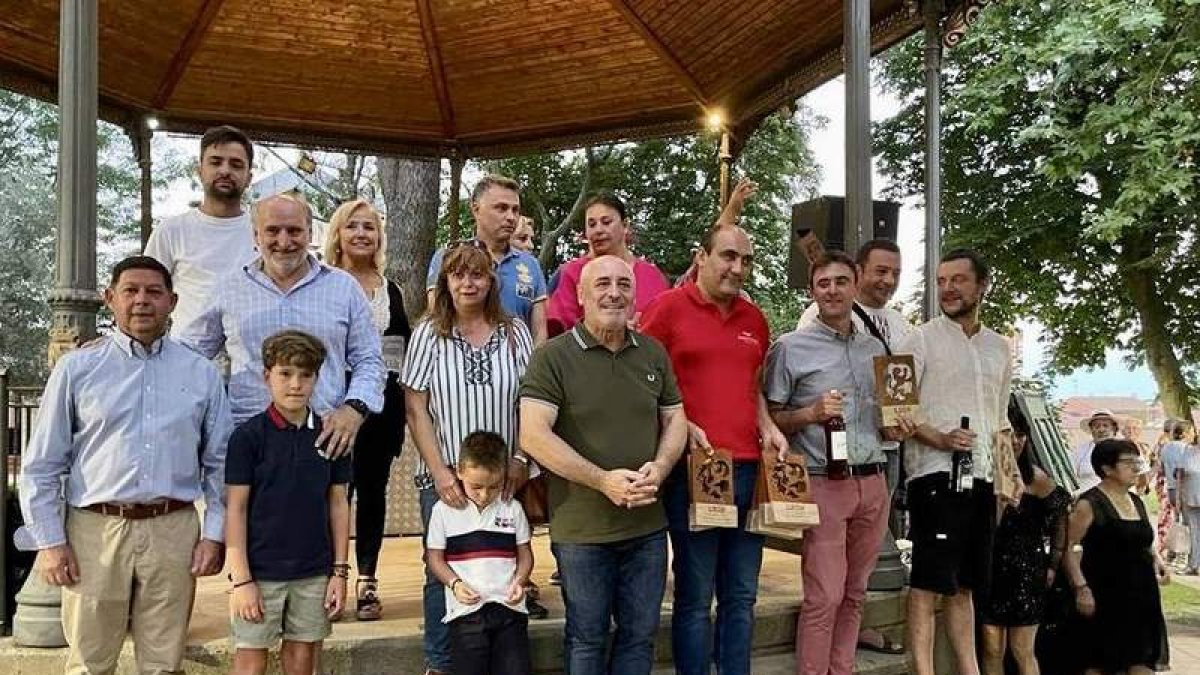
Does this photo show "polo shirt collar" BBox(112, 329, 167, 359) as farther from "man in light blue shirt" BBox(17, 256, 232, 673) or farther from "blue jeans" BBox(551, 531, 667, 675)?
"blue jeans" BBox(551, 531, 667, 675)

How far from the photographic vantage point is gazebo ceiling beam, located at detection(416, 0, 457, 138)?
26.0ft

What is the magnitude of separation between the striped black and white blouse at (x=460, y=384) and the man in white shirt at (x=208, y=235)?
30.4 inches

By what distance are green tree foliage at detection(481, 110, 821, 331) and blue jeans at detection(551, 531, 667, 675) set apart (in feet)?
50.4

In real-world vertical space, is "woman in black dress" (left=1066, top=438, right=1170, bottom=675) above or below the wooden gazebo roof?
below

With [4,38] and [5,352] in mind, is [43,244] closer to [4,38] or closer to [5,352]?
[5,352]

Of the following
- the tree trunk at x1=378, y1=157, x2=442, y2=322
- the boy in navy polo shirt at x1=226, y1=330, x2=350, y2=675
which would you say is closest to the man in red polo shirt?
the boy in navy polo shirt at x1=226, y1=330, x2=350, y2=675

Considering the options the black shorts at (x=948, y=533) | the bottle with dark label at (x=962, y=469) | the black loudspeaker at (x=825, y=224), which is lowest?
the black shorts at (x=948, y=533)

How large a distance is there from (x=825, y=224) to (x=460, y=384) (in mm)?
2930

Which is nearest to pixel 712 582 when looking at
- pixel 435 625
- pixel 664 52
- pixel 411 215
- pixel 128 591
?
pixel 435 625

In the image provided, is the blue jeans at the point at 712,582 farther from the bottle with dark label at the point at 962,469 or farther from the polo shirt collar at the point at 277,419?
the polo shirt collar at the point at 277,419

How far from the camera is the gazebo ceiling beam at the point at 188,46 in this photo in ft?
25.2

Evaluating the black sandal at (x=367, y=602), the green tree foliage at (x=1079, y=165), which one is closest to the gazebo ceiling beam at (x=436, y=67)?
the black sandal at (x=367, y=602)

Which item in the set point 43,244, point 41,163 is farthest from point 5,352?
point 41,163

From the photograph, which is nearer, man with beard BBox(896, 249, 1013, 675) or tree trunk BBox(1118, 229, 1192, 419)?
man with beard BBox(896, 249, 1013, 675)
